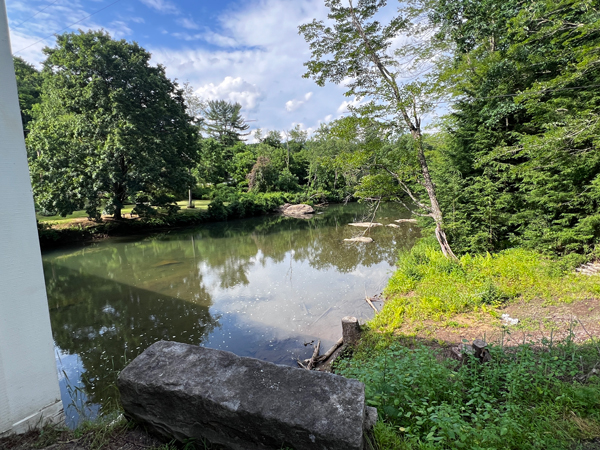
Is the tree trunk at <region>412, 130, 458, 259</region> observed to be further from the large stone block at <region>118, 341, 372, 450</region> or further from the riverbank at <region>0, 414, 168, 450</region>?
the riverbank at <region>0, 414, 168, 450</region>

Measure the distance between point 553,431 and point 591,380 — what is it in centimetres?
108

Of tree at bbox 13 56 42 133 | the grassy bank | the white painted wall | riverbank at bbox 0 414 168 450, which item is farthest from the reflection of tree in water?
tree at bbox 13 56 42 133

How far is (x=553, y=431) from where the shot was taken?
217 centimetres

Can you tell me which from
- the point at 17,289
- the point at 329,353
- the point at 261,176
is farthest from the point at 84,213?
the point at 17,289

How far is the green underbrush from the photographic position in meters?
6.46

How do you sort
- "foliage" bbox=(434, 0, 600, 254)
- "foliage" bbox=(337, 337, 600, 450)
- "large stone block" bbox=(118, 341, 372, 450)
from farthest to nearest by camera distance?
1. "foliage" bbox=(434, 0, 600, 254)
2. "foliage" bbox=(337, 337, 600, 450)
3. "large stone block" bbox=(118, 341, 372, 450)

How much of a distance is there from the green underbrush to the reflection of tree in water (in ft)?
15.6

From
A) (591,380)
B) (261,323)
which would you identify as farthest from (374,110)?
(591,380)

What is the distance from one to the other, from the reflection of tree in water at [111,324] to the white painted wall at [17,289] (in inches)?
111

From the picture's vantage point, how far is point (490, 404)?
254 cm

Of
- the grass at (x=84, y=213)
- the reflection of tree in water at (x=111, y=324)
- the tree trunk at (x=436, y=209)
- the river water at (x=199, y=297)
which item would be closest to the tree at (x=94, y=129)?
the grass at (x=84, y=213)

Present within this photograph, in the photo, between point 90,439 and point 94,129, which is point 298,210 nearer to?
point 94,129

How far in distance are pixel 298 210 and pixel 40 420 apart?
98.3 feet

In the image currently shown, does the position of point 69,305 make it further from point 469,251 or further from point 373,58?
point 469,251
